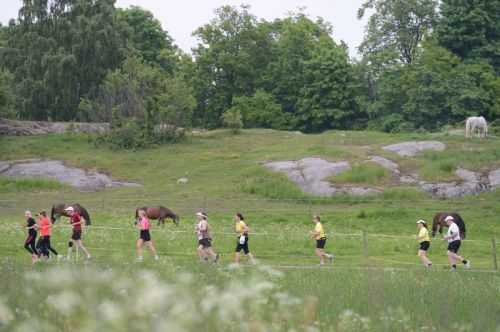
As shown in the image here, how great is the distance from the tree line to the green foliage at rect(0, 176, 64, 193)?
12.9m

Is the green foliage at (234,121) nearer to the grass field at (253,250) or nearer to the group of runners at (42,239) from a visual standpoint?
the grass field at (253,250)

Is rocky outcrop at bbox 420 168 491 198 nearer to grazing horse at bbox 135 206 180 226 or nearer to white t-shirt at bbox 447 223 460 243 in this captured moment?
grazing horse at bbox 135 206 180 226

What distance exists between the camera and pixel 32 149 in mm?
71125

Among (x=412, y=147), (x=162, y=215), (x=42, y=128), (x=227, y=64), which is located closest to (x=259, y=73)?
(x=227, y=64)

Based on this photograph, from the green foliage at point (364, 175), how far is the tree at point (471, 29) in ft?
91.4

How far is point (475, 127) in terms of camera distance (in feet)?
229

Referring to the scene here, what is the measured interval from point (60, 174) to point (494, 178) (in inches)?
1041

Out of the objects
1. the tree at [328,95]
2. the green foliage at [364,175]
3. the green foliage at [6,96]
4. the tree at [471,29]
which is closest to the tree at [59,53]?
the green foliage at [6,96]

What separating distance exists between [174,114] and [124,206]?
Answer: 23729 millimetres

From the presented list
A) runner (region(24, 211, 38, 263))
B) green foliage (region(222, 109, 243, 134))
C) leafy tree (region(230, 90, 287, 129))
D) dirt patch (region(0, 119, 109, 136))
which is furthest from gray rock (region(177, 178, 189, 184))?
leafy tree (region(230, 90, 287, 129))

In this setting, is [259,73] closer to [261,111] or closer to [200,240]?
[261,111]

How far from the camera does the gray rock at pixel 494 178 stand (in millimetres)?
57906

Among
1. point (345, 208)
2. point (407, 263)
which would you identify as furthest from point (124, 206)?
point (407, 263)

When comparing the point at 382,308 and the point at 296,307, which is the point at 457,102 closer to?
the point at 382,308
